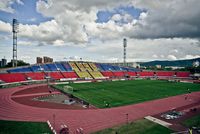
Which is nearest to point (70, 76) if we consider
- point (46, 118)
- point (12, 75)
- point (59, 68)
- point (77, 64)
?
point (59, 68)

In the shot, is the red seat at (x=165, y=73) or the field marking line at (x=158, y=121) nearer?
the field marking line at (x=158, y=121)

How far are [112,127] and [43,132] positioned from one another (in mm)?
9808

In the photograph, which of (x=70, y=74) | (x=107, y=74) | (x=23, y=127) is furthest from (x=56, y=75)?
(x=23, y=127)

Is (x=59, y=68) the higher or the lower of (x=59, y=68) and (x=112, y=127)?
the higher

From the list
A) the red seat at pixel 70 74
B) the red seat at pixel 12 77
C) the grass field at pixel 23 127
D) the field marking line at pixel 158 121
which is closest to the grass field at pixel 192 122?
the field marking line at pixel 158 121

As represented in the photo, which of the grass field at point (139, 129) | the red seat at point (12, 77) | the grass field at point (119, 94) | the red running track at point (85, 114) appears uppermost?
the red seat at point (12, 77)

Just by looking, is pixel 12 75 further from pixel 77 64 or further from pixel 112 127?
pixel 112 127

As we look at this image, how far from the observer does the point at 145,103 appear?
43.8 m

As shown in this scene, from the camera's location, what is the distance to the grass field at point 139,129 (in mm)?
26600

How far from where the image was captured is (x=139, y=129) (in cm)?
2753

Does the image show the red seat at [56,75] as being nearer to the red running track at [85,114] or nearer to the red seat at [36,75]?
the red seat at [36,75]

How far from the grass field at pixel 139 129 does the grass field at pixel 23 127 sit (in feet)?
27.0

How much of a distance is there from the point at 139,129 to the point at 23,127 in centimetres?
1685

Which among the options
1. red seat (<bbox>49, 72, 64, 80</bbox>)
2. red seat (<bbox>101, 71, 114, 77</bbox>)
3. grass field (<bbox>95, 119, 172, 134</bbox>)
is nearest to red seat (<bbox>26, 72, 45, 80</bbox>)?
red seat (<bbox>49, 72, 64, 80</bbox>)
